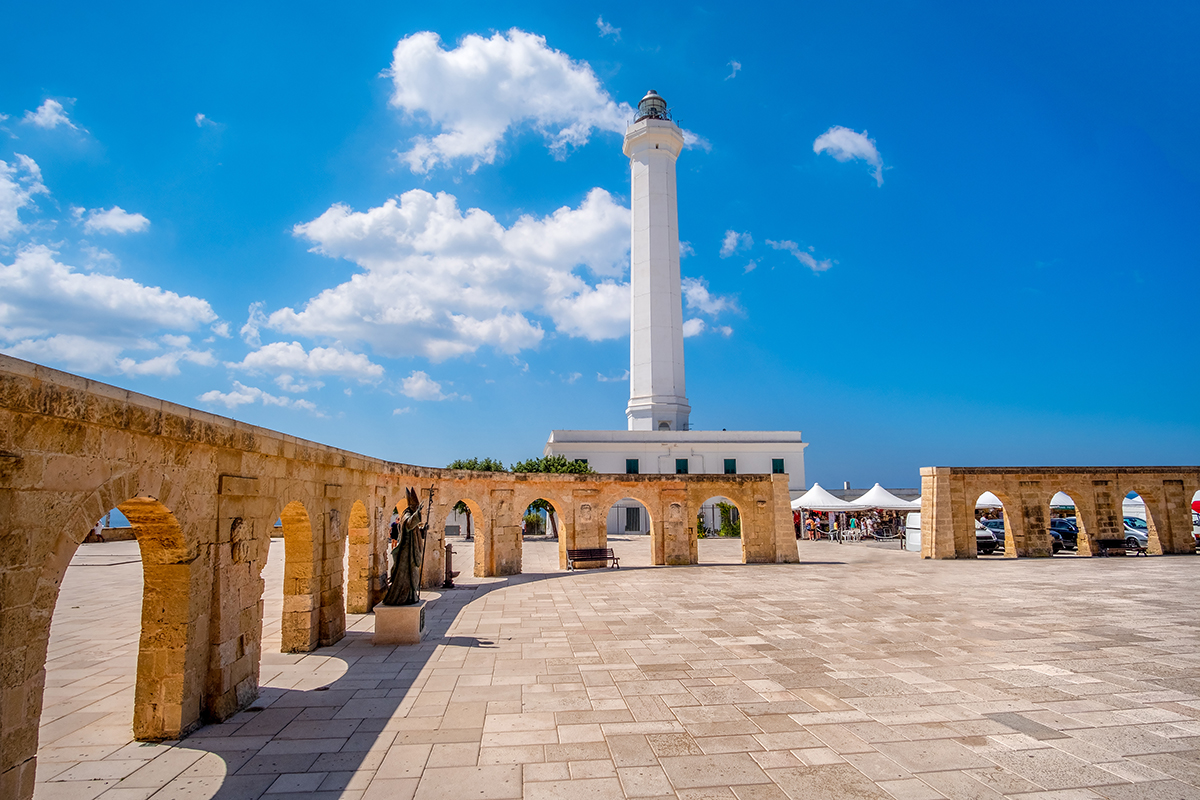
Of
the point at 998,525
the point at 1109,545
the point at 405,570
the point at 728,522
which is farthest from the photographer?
the point at 728,522

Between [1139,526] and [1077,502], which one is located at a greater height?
[1077,502]

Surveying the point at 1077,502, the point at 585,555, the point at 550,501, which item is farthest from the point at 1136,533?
the point at 550,501

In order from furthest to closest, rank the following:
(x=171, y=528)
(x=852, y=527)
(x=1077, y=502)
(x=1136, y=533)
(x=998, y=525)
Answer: (x=852, y=527)
(x=998, y=525)
(x=1136, y=533)
(x=1077, y=502)
(x=171, y=528)

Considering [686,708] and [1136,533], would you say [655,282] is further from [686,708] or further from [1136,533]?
[686,708]

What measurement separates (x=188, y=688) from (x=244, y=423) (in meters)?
2.74

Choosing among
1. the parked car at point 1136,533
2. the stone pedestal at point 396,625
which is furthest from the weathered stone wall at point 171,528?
the parked car at point 1136,533

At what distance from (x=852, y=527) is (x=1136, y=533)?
1242 cm

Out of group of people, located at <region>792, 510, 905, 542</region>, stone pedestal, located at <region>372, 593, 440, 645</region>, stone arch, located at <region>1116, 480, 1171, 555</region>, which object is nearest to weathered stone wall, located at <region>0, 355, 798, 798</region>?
stone pedestal, located at <region>372, 593, 440, 645</region>

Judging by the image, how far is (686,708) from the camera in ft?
21.9

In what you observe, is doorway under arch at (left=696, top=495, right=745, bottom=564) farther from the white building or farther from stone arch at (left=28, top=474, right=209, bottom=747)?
stone arch at (left=28, top=474, right=209, bottom=747)

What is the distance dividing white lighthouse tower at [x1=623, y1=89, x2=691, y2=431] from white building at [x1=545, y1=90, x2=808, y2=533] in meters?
0.06

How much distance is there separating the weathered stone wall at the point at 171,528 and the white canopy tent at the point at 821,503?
2286 cm

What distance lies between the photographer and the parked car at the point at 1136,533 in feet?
76.6

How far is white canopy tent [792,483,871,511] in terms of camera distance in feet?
97.0
